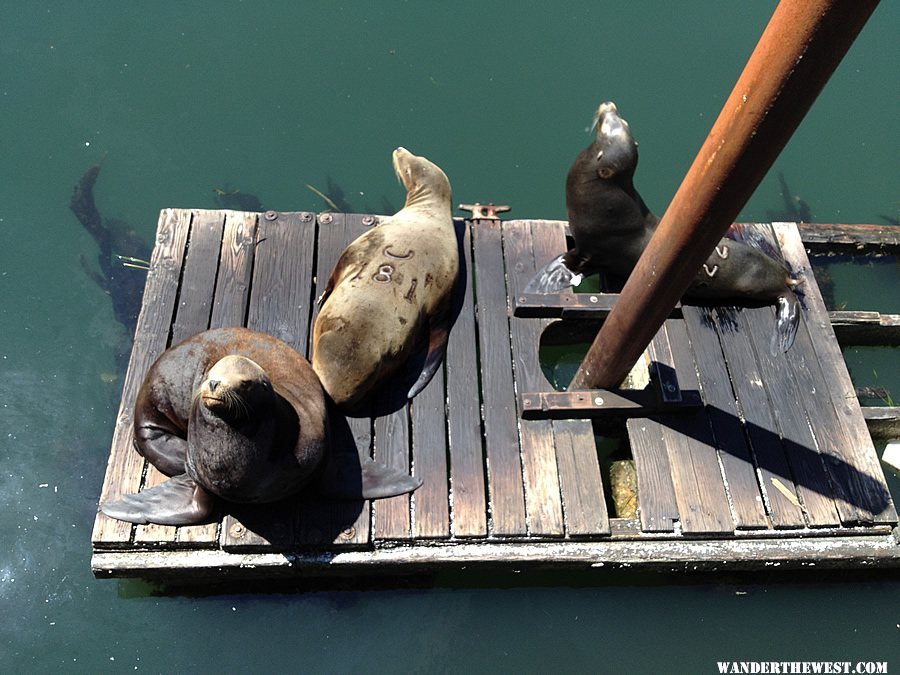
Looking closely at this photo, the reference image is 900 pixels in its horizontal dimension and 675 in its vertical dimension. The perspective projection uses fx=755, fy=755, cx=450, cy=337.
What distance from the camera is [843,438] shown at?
3.98 m

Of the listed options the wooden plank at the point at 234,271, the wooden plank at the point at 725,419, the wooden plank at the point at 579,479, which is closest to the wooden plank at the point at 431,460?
the wooden plank at the point at 579,479

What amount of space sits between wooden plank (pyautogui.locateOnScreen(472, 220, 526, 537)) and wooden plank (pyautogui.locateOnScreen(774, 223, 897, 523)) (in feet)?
5.30

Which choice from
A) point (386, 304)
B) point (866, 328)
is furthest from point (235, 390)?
point (866, 328)

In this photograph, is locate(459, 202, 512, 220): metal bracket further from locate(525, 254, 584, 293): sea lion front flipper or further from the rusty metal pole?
the rusty metal pole

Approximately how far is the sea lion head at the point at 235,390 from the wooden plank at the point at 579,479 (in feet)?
4.93

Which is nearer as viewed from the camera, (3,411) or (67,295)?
(3,411)

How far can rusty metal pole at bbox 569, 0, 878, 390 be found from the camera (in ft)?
6.59

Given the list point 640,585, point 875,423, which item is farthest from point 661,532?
point 875,423

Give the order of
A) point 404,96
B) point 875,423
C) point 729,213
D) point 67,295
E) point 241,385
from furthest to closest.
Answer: point 404,96 → point 67,295 → point 875,423 → point 241,385 → point 729,213

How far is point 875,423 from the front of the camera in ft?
14.3

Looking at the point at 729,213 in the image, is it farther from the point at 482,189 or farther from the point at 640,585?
the point at 482,189

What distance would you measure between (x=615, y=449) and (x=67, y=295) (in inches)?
143

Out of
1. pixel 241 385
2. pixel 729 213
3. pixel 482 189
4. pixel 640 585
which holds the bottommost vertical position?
pixel 640 585

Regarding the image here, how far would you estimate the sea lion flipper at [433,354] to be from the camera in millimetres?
3867
